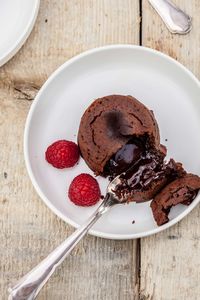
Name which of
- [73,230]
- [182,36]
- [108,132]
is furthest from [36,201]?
[182,36]

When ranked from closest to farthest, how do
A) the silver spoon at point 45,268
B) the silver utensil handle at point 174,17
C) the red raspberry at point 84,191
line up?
the silver spoon at point 45,268 < the red raspberry at point 84,191 < the silver utensil handle at point 174,17

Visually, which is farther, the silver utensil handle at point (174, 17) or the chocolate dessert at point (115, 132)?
the silver utensil handle at point (174, 17)

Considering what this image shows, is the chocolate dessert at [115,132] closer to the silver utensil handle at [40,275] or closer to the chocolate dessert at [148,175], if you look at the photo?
the chocolate dessert at [148,175]

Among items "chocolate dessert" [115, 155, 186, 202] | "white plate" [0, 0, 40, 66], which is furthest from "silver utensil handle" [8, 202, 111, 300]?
"white plate" [0, 0, 40, 66]

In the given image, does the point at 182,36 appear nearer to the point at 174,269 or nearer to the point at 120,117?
the point at 120,117

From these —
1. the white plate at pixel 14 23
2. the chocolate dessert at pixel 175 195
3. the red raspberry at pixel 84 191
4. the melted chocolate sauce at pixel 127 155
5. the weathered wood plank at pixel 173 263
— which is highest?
the white plate at pixel 14 23

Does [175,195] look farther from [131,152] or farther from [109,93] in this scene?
[109,93]

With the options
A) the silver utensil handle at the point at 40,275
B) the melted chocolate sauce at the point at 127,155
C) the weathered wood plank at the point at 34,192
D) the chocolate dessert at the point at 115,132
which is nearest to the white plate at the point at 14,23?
the weathered wood plank at the point at 34,192

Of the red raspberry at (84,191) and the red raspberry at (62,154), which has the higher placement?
the red raspberry at (62,154)
